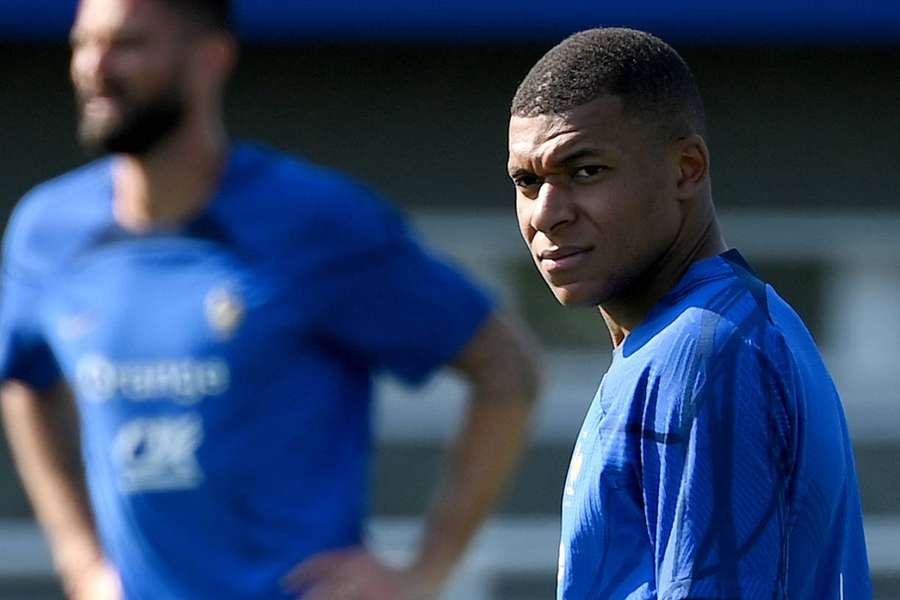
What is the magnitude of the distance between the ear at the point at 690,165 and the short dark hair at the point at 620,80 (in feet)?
0.05

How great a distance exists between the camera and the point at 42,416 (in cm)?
402

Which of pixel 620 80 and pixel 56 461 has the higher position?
pixel 620 80

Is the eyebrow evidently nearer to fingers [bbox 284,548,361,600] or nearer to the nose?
the nose

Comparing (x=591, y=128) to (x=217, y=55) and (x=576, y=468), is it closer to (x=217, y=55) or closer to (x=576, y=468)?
(x=576, y=468)

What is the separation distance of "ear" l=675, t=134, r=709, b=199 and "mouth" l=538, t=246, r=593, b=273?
0.14 m

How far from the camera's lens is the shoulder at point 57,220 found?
3820 mm

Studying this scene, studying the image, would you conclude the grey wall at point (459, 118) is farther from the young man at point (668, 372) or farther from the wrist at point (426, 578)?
the young man at point (668, 372)

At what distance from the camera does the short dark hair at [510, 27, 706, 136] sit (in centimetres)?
212

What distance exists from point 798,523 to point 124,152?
2.05 metres

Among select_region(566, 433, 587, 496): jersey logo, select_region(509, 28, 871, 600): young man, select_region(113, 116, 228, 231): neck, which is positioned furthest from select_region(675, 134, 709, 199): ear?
select_region(113, 116, 228, 231): neck

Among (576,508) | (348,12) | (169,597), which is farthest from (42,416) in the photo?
(348,12)

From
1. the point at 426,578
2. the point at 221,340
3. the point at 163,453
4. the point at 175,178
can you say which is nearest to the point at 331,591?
the point at 426,578

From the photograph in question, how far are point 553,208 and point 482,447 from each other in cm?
175

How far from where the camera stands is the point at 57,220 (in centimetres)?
386
